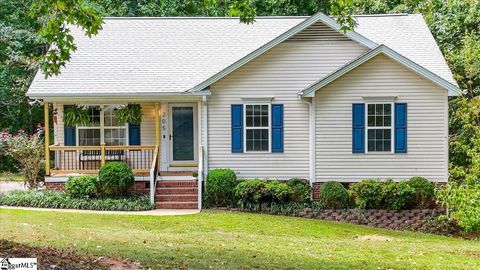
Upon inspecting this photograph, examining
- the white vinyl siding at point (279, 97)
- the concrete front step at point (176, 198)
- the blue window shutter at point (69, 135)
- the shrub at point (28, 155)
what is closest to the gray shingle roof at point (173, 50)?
the blue window shutter at point (69, 135)

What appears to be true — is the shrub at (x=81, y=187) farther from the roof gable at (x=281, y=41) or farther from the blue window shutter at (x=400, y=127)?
the blue window shutter at (x=400, y=127)

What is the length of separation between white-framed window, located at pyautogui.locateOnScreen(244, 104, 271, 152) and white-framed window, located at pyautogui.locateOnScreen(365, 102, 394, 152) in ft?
9.40

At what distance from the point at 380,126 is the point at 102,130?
848 centimetres

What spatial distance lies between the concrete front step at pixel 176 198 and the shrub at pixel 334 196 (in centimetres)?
356

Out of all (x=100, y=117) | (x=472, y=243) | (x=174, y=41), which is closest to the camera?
(x=472, y=243)

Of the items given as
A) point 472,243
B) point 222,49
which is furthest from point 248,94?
point 472,243

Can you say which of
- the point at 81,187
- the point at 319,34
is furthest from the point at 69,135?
the point at 319,34

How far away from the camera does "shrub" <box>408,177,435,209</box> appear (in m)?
16.5

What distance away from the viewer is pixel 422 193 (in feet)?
53.9

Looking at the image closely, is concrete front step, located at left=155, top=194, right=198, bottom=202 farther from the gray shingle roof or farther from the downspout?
the downspout

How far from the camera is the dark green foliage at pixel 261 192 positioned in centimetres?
1634

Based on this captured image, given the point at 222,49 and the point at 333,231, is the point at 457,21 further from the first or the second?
the point at 333,231

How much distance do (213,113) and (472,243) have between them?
25.8 ft

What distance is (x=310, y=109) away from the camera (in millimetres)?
17219
